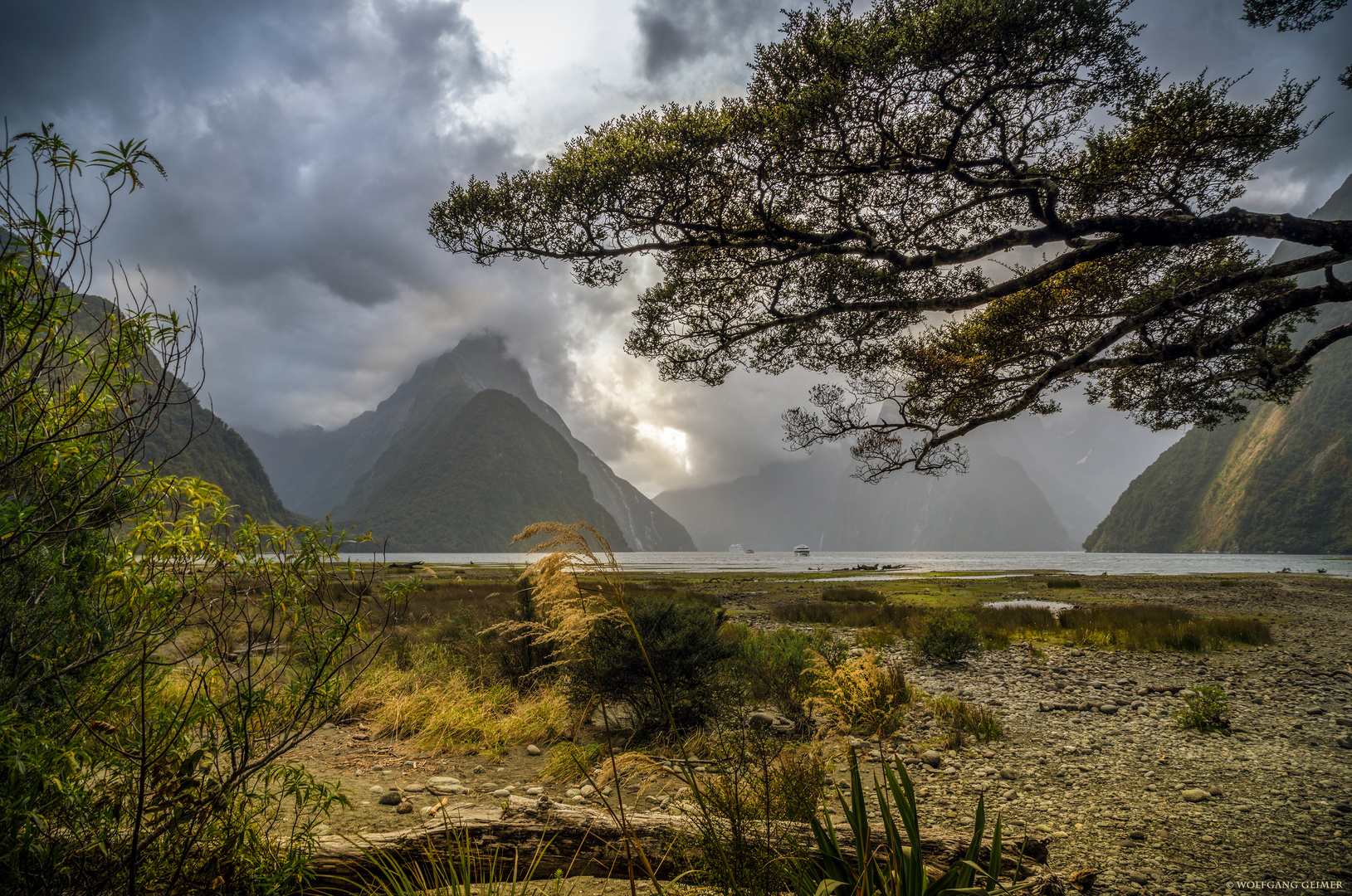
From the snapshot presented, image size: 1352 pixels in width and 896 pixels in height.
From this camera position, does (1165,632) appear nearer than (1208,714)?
No

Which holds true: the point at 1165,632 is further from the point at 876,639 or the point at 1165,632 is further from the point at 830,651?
the point at 830,651

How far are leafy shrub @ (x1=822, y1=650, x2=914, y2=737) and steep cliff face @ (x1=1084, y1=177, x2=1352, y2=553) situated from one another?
108909 mm


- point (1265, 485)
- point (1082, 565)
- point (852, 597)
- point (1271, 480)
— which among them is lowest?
point (1082, 565)

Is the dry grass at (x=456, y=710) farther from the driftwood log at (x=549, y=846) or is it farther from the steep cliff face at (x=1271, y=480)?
the steep cliff face at (x=1271, y=480)

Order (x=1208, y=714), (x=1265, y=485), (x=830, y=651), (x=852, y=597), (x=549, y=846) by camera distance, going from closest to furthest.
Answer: (x=549, y=846), (x=1208, y=714), (x=830, y=651), (x=852, y=597), (x=1265, y=485)

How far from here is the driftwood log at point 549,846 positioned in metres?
2.70

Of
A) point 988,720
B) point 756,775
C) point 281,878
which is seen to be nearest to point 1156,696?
point 988,720

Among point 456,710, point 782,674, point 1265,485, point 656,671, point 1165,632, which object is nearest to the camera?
Result: point 656,671

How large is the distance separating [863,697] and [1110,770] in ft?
6.87

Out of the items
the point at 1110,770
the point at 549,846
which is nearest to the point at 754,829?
the point at 549,846

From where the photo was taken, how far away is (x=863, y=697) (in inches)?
227

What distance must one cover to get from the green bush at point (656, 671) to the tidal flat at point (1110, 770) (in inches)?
30.1

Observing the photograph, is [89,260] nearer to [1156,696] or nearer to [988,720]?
[988,720]

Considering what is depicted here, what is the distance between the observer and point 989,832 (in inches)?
134
